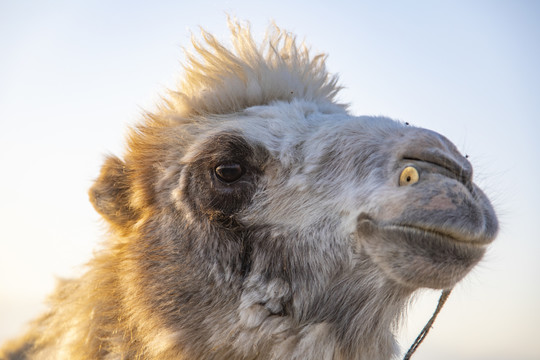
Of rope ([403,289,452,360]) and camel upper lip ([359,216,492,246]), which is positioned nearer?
camel upper lip ([359,216,492,246])

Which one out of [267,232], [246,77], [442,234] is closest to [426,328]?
[442,234]

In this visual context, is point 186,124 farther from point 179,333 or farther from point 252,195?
point 179,333

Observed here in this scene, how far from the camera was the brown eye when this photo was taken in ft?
12.0

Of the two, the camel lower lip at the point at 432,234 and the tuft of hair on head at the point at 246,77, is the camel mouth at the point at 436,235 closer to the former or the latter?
the camel lower lip at the point at 432,234

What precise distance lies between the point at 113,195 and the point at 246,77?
54.7 inches

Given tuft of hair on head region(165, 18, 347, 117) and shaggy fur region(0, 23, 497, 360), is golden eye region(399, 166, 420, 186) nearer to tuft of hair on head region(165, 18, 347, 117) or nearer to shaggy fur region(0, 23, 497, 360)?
shaggy fur region(0, 23, 497, 360)

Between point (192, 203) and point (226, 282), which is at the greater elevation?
point (192, 203)

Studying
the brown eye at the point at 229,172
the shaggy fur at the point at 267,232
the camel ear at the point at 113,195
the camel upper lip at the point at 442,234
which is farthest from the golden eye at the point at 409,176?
the camel ear at the point at 113,195

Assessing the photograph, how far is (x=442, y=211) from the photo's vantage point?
280 cm

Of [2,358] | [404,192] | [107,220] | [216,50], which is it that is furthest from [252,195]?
[2,358]

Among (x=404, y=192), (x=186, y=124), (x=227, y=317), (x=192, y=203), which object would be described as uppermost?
(x=186, y=124)

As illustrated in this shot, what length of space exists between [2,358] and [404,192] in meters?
4.34

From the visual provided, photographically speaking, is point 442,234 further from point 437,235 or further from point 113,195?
point 113,195

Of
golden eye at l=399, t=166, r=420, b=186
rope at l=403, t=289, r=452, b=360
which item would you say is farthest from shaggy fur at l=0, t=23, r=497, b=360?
rope at l=403, t=289, r=452, b=360
